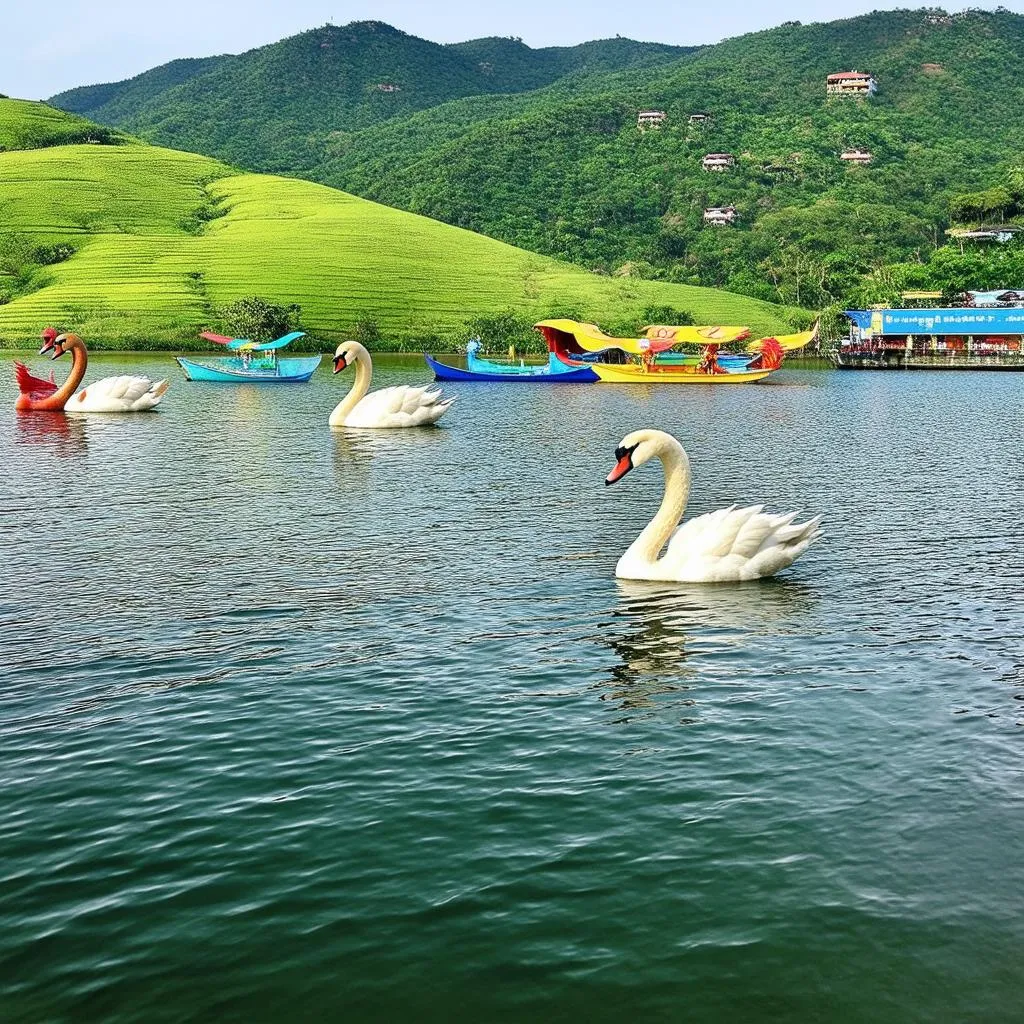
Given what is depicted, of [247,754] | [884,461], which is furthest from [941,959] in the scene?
[884,461]

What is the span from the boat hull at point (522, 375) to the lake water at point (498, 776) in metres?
77.9

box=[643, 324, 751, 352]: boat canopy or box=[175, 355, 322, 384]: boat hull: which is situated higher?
box=[643, 324, 751, 352]: boat canopy

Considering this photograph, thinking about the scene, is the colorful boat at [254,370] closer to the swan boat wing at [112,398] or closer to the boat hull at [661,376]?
the boat hull at [661,376]

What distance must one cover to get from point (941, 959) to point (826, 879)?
147cm

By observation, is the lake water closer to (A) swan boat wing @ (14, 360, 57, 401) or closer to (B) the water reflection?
(B) the water reflection

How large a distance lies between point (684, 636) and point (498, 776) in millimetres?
6569

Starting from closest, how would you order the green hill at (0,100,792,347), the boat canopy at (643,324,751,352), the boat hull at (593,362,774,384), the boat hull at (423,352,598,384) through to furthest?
the boat hull at (423,352,598,384) → the boat hull at (593,362,774,384) → the boat canopy at (643,324,751,352) → the green hill at (0,100,792,347)

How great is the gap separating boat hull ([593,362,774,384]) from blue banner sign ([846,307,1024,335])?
40.5 m

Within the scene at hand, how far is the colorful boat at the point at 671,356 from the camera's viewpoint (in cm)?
11094

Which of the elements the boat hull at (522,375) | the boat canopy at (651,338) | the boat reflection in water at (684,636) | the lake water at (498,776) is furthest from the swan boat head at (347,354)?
the boat canopy at (651,338)

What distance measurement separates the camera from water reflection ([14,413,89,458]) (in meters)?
46.1

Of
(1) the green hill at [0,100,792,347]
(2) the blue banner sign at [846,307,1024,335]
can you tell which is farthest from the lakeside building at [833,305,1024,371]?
(1) the green hill at [0,100,792,347]

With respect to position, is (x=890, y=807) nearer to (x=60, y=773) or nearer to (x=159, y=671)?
(x=60, y=773)

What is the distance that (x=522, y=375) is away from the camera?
109 meters
